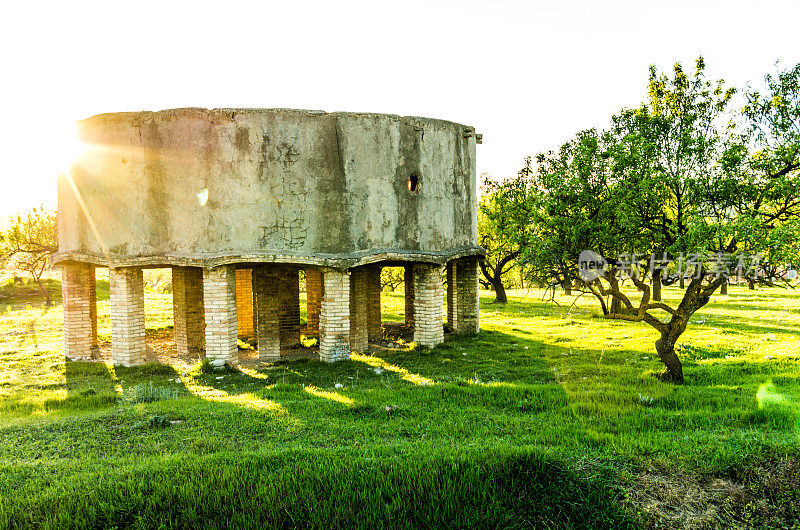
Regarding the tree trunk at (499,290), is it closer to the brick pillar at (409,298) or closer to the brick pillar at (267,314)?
the brick pillar at (409,298)

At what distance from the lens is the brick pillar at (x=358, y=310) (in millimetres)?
17750

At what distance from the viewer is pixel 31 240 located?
3077cm

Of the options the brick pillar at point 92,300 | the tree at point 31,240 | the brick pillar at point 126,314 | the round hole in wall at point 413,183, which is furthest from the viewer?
the tree at point 31,240

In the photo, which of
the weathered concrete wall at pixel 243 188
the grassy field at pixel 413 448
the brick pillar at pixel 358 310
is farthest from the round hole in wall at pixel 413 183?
the grassy field at pixel 413 448

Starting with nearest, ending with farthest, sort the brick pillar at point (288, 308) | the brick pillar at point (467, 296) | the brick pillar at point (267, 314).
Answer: the brick pillar at point (267, 314) < the brick pillar at point (288, 308) < the brick pillar at point (467, 296)

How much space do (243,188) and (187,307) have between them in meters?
5.35

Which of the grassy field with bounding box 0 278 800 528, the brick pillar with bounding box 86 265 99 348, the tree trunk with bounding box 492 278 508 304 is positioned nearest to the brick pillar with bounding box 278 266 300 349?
the grassy field with bounding box 0 278 800 528

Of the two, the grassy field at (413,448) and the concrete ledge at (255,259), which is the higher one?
the concrete ledge at (255,259)

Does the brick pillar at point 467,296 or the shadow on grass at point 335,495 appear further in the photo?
the brick pillar at point 467,296

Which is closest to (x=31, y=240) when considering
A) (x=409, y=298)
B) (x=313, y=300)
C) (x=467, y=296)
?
(x=313, y=300)

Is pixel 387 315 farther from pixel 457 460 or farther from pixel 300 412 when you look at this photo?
pixel 457 460

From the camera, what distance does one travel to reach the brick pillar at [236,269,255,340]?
21375 mm

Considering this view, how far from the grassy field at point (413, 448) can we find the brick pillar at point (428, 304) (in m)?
3.17

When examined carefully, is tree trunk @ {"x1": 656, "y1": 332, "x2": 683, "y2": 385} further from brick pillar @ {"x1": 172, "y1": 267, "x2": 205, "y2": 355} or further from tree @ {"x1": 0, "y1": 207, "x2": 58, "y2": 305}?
tree @ {"x1": 0, "y1": 207, "x2": 58, "y2": 305}
